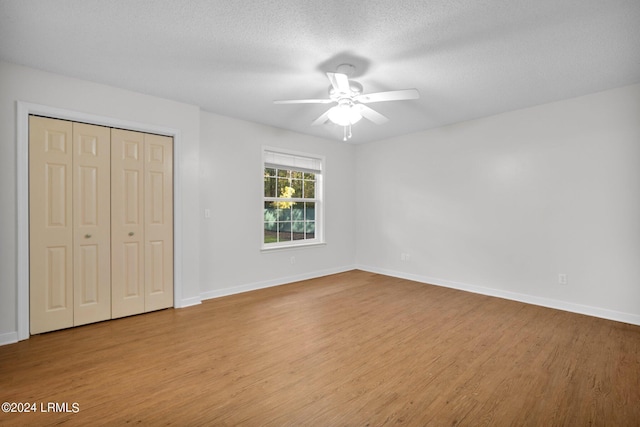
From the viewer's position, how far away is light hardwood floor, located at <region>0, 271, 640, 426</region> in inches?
71.0

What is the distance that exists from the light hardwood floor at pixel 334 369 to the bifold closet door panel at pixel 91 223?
0.85 ft

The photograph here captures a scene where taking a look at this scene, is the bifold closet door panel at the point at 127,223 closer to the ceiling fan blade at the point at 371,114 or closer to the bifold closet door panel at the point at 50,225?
the bifold closet door panel at the point at 50,225

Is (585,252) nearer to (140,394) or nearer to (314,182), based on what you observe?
(314,182)

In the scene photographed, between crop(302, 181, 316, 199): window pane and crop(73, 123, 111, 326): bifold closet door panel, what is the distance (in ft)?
9.72

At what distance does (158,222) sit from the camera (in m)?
3.63

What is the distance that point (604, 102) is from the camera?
11.2ft

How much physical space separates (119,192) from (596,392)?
14.7 feet

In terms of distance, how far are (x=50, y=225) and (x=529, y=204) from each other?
17.8ft

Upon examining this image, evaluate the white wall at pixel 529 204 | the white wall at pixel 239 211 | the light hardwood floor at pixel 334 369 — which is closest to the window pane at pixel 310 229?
the white wall at pixel 239 211

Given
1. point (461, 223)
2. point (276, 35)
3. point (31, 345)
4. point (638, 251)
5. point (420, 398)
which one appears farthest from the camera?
point (461, 223)

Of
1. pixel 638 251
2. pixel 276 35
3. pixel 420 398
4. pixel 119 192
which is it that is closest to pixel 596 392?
pixel 420 398

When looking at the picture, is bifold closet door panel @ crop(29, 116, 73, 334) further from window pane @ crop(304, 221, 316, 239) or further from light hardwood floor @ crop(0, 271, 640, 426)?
window pane @ crop(304, 221, 316, 239)

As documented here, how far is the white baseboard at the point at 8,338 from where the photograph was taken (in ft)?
8.79

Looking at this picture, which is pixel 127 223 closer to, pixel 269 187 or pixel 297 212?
pixel 269 187
